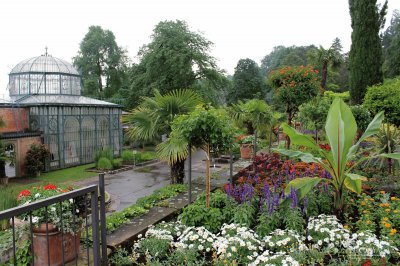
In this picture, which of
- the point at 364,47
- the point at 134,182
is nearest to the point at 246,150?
the point at 134,182

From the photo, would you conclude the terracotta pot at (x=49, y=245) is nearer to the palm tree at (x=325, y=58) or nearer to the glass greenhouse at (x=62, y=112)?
the glass greenhouse at (x=62, y=112)

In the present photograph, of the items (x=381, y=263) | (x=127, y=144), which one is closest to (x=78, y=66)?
(x=127, y=144)

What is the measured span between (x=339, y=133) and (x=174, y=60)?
18188 mm

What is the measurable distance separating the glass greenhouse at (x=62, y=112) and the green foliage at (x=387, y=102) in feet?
47.1

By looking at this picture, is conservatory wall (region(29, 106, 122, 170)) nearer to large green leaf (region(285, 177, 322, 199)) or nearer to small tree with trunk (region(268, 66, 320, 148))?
small tree with trunk (region(268, 66, 320, 148))

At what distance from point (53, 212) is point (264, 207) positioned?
270 centimetres

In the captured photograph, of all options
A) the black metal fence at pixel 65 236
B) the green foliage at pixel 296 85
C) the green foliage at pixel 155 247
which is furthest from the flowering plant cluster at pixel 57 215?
the green foliage at pixel 296 85

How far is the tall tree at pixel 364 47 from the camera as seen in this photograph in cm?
1420

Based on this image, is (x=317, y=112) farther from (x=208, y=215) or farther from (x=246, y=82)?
(x=246, y=82)

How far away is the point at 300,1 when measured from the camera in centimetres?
843

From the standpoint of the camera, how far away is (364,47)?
1454 cm

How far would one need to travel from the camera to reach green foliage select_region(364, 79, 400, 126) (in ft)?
27.5

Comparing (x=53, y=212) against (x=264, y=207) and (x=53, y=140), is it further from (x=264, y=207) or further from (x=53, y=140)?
(x=53, y=140)

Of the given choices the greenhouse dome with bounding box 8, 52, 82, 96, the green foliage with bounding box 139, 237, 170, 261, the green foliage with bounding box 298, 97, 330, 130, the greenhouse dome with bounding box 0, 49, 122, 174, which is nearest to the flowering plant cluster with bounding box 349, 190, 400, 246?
the green foliage with bounding box 139, 237, 170, 261
